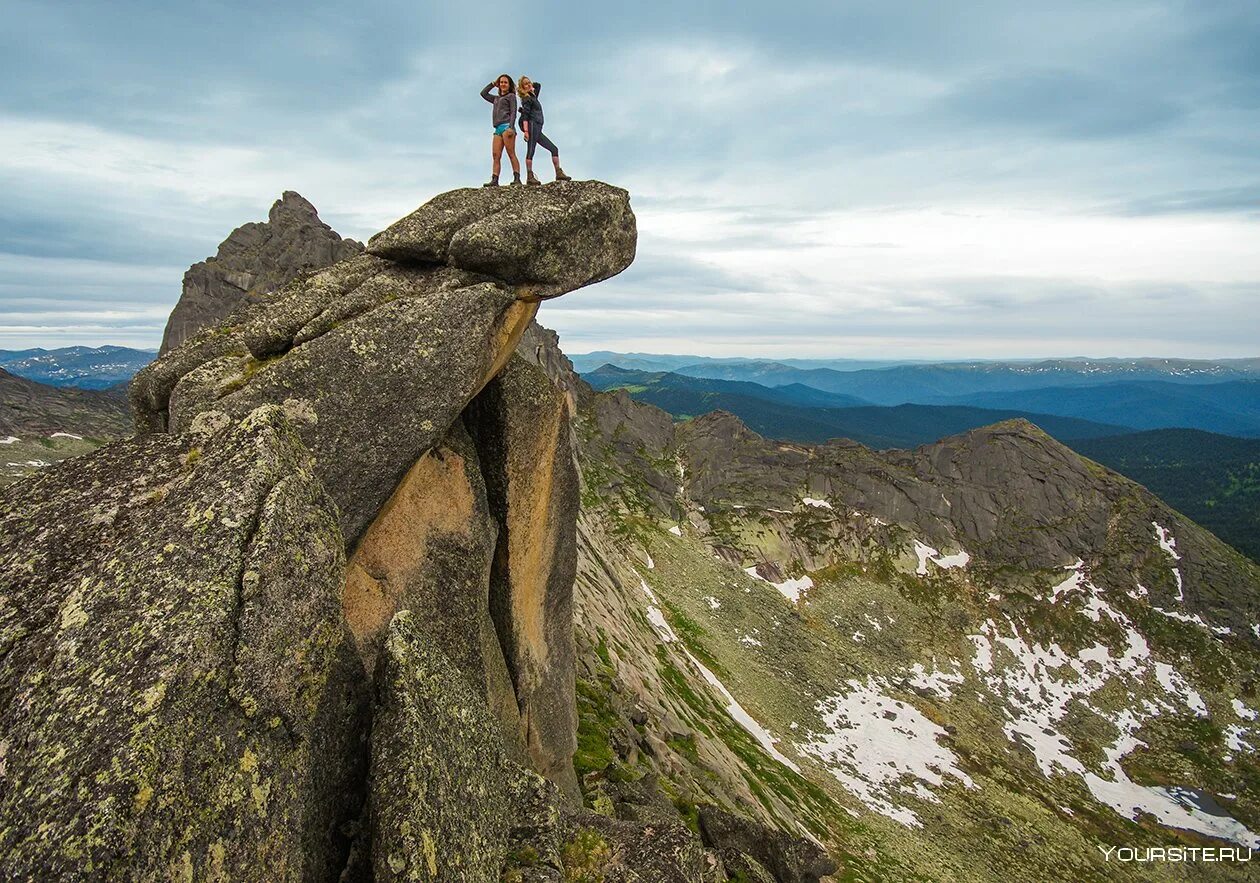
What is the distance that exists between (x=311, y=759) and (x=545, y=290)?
1439 centimetres

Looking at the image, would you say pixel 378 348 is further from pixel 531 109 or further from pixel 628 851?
pixel 628 851

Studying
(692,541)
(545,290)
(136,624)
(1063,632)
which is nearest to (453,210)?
(545,290)

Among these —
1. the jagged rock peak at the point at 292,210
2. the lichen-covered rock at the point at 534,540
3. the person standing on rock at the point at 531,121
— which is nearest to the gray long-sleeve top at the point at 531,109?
the person standing on rock at the point at 531,121

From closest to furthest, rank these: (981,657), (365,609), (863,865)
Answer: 1. (365,609)
2. (863,865)
3. (981,657)

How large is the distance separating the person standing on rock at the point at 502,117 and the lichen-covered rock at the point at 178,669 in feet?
44.7

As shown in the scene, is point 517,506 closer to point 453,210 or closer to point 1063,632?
point 453,210

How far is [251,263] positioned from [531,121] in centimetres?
13628

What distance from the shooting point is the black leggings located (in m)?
22.0

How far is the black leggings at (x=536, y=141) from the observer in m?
22.0

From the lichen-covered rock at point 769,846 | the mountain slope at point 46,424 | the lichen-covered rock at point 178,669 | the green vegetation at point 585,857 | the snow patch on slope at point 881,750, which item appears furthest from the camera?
the mountain slope at point 46,424

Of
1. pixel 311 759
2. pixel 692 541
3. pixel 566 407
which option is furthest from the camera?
pixel 692 541

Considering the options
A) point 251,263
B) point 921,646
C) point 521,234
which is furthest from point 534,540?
point 251,263

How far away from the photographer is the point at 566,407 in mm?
23594

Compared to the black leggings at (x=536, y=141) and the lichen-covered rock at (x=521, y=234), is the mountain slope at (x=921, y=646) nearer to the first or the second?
the lichen-covered rock at (x=521, y=234)
